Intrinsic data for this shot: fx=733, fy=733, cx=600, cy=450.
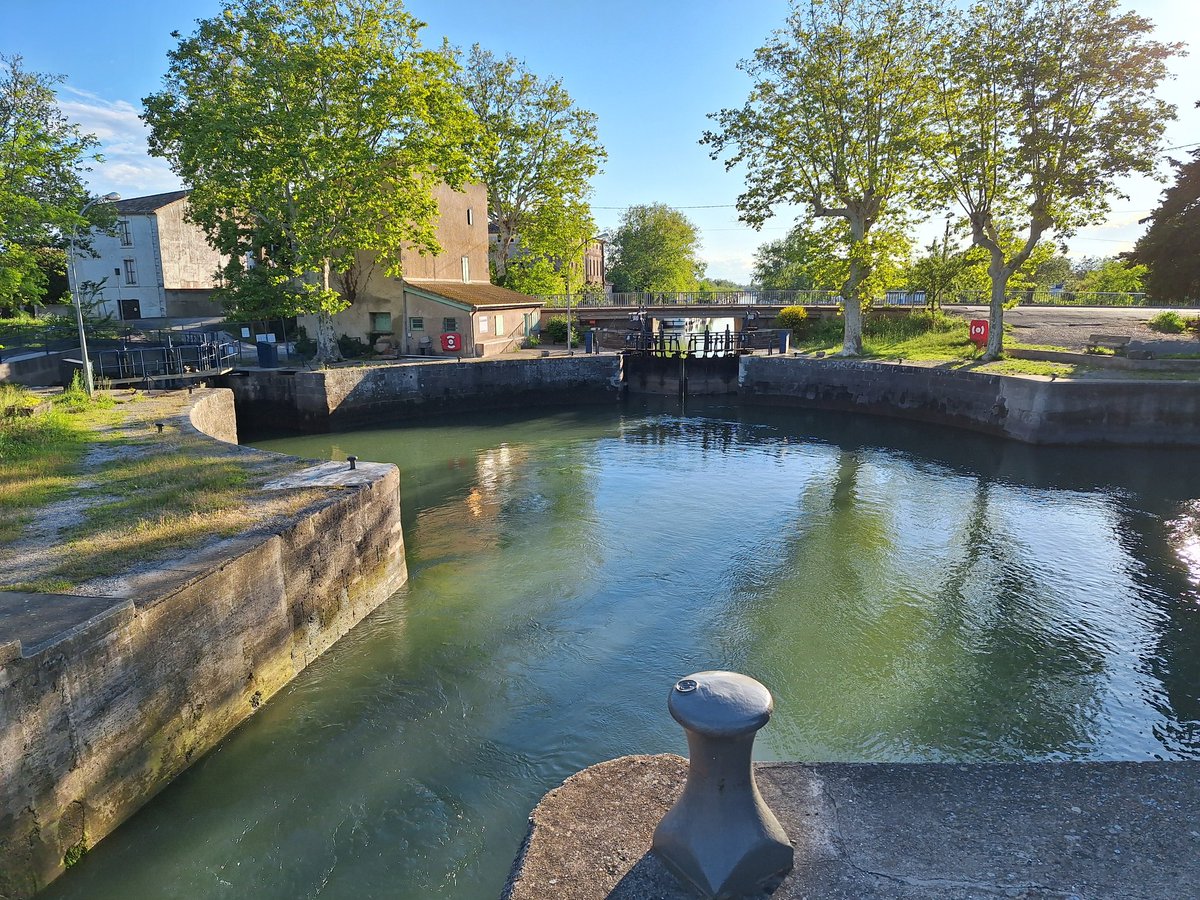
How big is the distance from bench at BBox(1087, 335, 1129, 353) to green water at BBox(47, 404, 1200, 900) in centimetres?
1020

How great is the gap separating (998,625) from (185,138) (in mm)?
26313

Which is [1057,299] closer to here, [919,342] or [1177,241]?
[1177,241]

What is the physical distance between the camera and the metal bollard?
3.22 metres

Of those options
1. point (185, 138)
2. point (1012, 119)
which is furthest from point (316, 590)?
point (1012, 119)

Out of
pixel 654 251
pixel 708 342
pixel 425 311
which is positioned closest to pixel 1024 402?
pixel 708 342

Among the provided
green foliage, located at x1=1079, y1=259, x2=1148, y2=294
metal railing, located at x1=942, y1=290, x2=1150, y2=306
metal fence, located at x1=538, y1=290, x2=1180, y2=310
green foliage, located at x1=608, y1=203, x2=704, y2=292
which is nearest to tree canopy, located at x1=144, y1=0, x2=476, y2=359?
metal fence, located at x1=538, y1=290, x2=1180, y2=310

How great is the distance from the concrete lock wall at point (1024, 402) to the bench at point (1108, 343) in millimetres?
5160

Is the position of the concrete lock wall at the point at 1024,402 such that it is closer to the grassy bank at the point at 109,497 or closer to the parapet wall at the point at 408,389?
the parapet wall at the point at 408,389

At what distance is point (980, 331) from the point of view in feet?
92.6

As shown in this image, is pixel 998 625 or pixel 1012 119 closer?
pixel 998 625

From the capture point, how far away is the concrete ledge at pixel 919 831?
11.0ft

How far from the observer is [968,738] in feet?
24.1

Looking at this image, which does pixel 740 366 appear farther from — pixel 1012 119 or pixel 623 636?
pixel 623 636

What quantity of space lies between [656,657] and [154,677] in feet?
17.3
